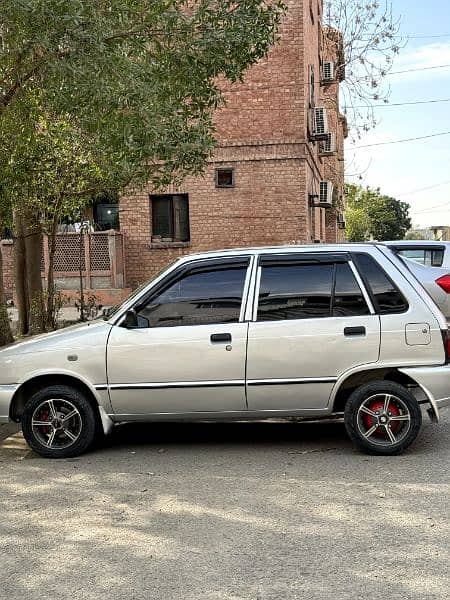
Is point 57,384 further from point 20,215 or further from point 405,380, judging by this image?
point 20,215

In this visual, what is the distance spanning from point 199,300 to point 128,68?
2.58 m

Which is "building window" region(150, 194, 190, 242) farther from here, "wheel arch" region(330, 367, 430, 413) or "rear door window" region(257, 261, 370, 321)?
"wheel arch" region(330, 367, 430, 413)

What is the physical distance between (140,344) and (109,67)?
2816mm

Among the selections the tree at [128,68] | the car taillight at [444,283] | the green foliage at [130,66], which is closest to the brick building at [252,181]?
→ the car taillight at [444,283]

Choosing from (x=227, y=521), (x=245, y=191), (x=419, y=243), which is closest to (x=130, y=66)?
(x=227, y=521)

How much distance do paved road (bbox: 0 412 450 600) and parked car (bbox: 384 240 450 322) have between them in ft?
12.4

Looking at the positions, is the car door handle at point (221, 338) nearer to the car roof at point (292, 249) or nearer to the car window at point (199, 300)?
the car window at point (199, 300)

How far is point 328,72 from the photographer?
24250mm

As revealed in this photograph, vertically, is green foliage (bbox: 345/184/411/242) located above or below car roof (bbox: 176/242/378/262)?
above

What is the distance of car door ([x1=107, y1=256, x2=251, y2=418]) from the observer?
5.96 metres

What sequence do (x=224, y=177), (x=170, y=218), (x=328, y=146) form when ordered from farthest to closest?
(x=328, y=146) → (x=170, y=218) → (x=224, y=177)

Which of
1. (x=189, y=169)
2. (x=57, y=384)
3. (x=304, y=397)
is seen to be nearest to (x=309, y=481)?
(x=304, y=397)

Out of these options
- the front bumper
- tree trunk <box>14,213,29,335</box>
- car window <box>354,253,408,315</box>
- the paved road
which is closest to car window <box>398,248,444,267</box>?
the paved road

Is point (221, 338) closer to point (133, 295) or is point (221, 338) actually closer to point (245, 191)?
point (133, 295)
